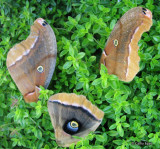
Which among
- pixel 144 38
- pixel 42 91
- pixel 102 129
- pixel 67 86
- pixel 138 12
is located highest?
pixel 138 12

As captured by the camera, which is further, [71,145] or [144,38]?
[144,38]

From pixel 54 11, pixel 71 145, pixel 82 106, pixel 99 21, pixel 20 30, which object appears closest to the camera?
pixel 82 106

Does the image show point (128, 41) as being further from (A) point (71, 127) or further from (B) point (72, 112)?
(A) point (71, 127)

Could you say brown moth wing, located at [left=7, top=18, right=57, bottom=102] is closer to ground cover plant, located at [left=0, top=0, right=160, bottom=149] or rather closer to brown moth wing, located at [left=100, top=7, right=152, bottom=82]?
ground cover plant, located at [left=0, top=0, right=160, bottom=149]

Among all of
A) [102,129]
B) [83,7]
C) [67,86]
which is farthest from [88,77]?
[83,7]

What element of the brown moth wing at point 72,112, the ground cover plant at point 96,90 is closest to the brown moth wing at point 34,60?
the ground cover plant at point 96,90

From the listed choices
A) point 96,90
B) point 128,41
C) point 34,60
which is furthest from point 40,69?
point 128,41

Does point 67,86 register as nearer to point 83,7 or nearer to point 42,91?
point 42,91
